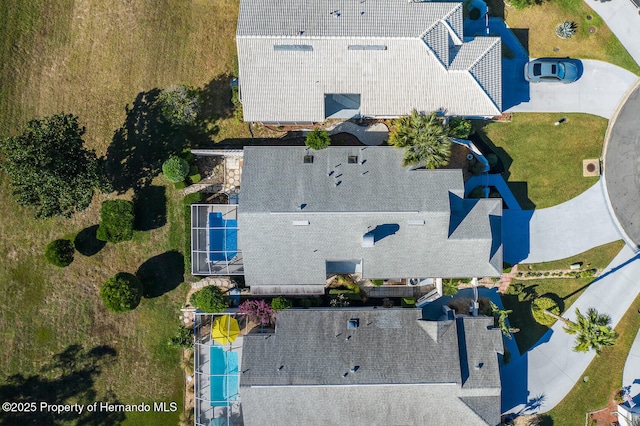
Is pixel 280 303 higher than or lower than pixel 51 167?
lower

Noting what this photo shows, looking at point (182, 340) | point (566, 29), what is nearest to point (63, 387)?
point (182, 340)

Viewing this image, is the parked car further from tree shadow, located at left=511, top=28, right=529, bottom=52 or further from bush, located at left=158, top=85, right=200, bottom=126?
bush, located at left=158, top=85, right=200, bottom=126

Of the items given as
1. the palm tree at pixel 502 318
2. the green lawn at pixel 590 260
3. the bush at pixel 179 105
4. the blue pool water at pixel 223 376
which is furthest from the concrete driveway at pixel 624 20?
the blue pool water at pixel 223 376

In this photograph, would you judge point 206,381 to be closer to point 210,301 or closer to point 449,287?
point 210,301

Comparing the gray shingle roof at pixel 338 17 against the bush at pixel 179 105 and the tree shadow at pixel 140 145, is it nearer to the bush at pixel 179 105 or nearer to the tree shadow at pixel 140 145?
the bush at pixel 179 105

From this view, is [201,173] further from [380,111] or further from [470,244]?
[470,244]

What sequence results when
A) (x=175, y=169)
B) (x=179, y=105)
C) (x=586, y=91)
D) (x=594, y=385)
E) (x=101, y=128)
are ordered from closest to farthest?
(x=179, y=105)
(x=175, y=169)
(x=101, y=128)
(x=586, y=91)
(x=594, y=385)

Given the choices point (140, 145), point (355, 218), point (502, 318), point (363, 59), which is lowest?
point (502, 318)
